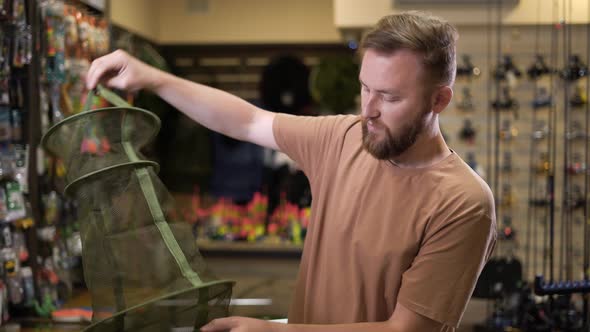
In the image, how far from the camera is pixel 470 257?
1668 millimetres

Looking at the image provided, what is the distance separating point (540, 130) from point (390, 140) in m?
4.48

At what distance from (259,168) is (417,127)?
18.0 ft

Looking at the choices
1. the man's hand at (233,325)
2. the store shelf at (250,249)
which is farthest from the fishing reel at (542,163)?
the man's hand at (233,325)

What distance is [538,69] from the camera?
5.52 m

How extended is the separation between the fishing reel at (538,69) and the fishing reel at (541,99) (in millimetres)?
206

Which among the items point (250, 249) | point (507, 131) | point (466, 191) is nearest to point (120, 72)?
point (466, 191)

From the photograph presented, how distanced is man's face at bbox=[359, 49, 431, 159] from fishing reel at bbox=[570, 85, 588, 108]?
14.4 ft

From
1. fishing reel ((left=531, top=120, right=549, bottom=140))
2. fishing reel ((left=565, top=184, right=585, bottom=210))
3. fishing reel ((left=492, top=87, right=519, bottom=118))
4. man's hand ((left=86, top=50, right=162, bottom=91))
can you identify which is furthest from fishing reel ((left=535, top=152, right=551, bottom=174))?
man's hand ((left=86, top=50, right=162, bottom=91))

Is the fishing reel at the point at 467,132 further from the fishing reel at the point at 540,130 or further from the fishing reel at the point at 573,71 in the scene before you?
the fishing reel at the point at 573,71

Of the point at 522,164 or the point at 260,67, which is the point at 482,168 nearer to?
the point at 522,164

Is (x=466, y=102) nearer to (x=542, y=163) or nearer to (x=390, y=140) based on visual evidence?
(x=542, y=163)

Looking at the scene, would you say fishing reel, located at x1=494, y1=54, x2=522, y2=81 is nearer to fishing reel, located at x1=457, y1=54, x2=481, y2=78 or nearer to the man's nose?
fishing reel, located at x1=457, y1=54, x2=481, y2=78

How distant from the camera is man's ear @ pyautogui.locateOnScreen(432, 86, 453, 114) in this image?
1.71 meters

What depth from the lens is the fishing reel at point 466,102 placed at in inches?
229
